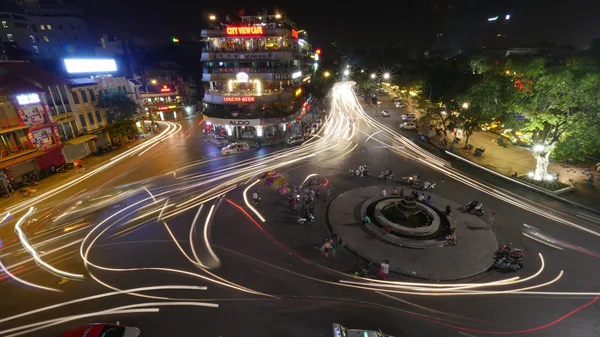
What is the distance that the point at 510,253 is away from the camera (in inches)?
710

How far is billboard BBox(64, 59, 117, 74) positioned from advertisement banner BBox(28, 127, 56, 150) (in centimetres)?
1056

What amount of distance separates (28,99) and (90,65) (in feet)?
39.1

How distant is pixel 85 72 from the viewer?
3862 centimetres

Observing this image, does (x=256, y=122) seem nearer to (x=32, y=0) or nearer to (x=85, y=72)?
(x=85, y=72)

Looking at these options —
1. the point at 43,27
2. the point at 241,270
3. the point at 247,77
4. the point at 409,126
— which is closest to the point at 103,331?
the point at 241,270

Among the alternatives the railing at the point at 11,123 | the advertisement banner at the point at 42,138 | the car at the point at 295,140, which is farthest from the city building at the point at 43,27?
the car at the point at 295,140

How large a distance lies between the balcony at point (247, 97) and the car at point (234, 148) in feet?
31.2

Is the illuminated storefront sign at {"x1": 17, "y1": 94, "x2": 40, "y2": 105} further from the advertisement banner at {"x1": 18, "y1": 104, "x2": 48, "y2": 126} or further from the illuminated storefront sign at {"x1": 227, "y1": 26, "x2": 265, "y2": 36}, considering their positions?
the illuminated storefront sign at {"x1": 227, "y1": 26, "x2": 265, "y2": 36}

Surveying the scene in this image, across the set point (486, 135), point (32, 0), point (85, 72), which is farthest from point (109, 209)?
point (32, 0)

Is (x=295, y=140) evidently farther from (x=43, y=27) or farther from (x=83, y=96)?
(x=43, y=27)

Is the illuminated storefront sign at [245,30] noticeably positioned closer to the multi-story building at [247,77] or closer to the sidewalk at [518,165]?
the multi-story building at [247,77]

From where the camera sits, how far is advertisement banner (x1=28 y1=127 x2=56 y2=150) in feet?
99.9

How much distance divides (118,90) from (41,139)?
15.3m

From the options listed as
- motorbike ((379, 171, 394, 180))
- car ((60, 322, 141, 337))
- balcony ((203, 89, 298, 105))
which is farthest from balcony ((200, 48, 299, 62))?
car ((60, 322, 141, 337))
